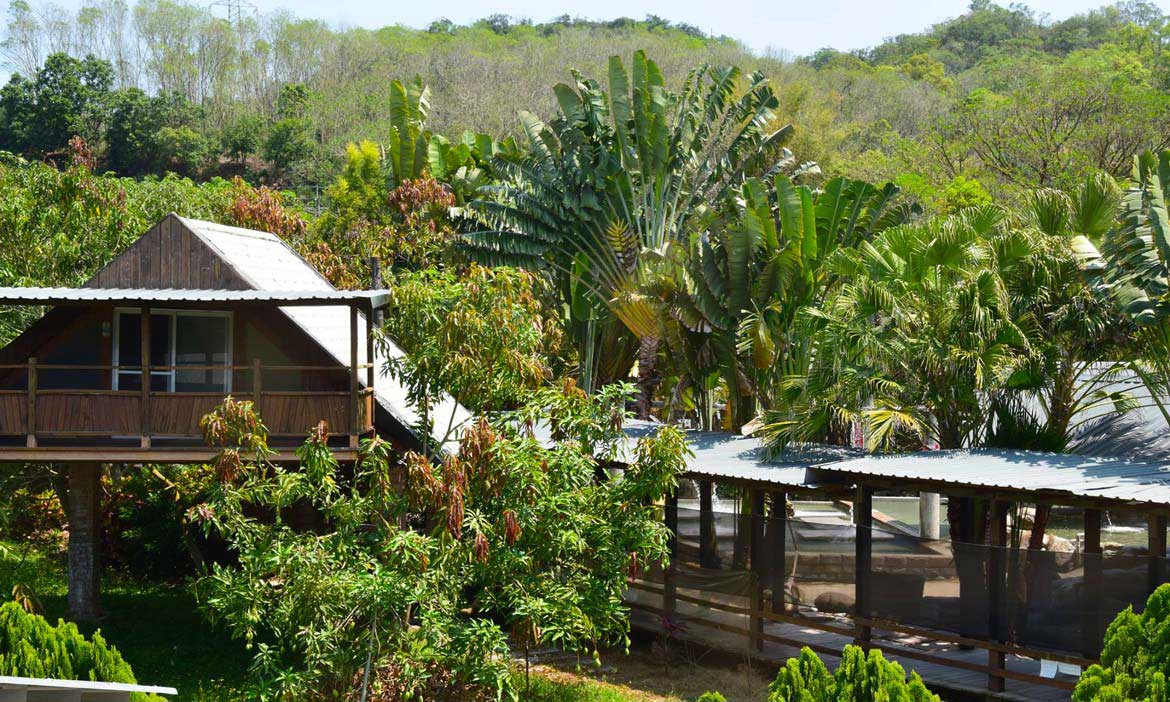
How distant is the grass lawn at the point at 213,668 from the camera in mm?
15891

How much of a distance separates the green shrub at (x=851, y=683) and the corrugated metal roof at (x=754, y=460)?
540 centimetres

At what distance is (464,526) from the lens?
14.2m

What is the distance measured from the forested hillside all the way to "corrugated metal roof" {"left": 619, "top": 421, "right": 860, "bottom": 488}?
1944 centimetres

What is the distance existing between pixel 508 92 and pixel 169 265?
2327 inches

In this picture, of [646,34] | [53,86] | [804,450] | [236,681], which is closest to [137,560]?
[236,681]

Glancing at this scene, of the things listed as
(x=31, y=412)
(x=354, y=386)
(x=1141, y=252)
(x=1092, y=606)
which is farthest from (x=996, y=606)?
(x=31, y=412)

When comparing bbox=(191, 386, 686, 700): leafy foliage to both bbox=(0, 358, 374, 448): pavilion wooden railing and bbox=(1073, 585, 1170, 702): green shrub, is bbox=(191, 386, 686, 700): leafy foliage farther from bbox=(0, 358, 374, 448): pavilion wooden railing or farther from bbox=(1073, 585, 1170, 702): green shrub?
bbox=(1073, 585, 1170, 702): green shrub

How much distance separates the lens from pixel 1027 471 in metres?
14.4

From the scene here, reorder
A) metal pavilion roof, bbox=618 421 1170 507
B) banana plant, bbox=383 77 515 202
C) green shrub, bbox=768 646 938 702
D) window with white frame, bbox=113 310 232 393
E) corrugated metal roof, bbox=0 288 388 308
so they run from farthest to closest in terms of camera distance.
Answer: banana plant, bbox=383 77 515 202 → window with white frame, bbox=113 310 232 393 → corrugated metal roof, bbox=0 288 388 308 → metal pavilion roof, bbox=618 421 1170 507 → green shrub, bbox=768 646 938 702

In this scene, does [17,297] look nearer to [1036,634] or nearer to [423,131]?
[1036,634]

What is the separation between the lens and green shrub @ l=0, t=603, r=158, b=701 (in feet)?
36.5

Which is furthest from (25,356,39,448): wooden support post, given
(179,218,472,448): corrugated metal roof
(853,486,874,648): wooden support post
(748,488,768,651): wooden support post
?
(853,486,874,648): wooden support post

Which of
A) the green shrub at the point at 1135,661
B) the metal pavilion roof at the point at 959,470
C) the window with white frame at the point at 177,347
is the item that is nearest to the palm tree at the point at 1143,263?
the metal pavilion roof at the point at 959,470

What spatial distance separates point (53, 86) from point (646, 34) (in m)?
61.2
